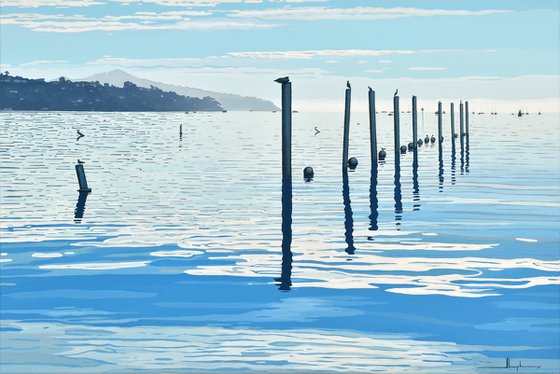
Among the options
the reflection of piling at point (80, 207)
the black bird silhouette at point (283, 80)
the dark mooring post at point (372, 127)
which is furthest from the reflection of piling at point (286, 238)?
the dark mooring post at point (372, 127)

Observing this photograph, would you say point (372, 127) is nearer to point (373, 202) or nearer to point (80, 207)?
point (373, 202)

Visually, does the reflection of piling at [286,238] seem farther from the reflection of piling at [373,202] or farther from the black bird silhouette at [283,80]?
the black bird silhouette at [283,80]

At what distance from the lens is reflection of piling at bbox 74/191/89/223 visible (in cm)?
2746

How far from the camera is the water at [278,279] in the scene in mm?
12031

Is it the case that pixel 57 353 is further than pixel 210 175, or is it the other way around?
pixel 210 175

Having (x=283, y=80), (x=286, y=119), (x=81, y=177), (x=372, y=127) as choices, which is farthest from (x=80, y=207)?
(x=372, y=127)

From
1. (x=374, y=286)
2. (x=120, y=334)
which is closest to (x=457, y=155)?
(x=374, y=286)

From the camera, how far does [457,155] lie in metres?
64.8

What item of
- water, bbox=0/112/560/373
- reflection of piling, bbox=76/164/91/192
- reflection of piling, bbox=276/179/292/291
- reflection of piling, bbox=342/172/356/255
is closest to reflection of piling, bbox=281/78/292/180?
reflection of piling, bbox=276/179/292/291

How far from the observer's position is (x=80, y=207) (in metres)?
30.1

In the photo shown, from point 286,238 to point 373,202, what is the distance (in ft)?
32.5

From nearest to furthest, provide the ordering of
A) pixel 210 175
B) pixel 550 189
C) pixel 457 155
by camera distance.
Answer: pixel 550 189 < pixel 210 175 < pixel 457 155

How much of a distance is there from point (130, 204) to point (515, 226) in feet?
39.1

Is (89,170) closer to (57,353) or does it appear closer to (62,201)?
(62,201)
